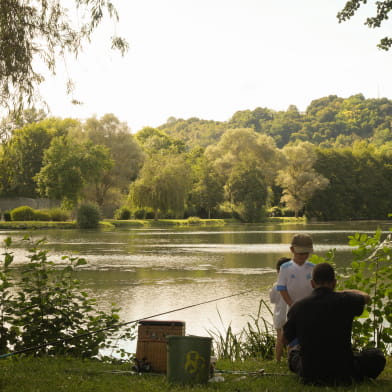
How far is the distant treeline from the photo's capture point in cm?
5738

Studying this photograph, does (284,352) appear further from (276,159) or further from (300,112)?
(300,112)

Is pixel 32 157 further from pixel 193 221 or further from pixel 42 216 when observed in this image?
pixel 193 221

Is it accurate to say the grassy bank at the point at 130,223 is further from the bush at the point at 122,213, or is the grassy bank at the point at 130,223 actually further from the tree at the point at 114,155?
the tree at the point at 114,155

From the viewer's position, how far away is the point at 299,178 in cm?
7481

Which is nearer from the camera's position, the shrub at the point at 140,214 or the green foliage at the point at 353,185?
the shrub at the point at 140,214

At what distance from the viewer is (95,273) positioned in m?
16.9

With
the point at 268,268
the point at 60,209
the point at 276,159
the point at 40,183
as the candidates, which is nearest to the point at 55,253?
the point at 268,268

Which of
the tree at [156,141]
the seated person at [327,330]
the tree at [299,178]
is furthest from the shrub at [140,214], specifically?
the seated person at [327,330]

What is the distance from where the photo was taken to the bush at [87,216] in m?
49.8

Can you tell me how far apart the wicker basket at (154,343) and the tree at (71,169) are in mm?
50838

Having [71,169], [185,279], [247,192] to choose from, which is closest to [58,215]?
[71,169]

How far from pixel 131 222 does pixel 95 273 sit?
41.3 meters

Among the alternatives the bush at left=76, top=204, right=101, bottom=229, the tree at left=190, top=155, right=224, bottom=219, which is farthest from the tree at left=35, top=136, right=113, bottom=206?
the tree at left=190, top=155, right=224, bottom=219

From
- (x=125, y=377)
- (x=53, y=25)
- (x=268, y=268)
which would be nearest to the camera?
(x=125, y=377)
